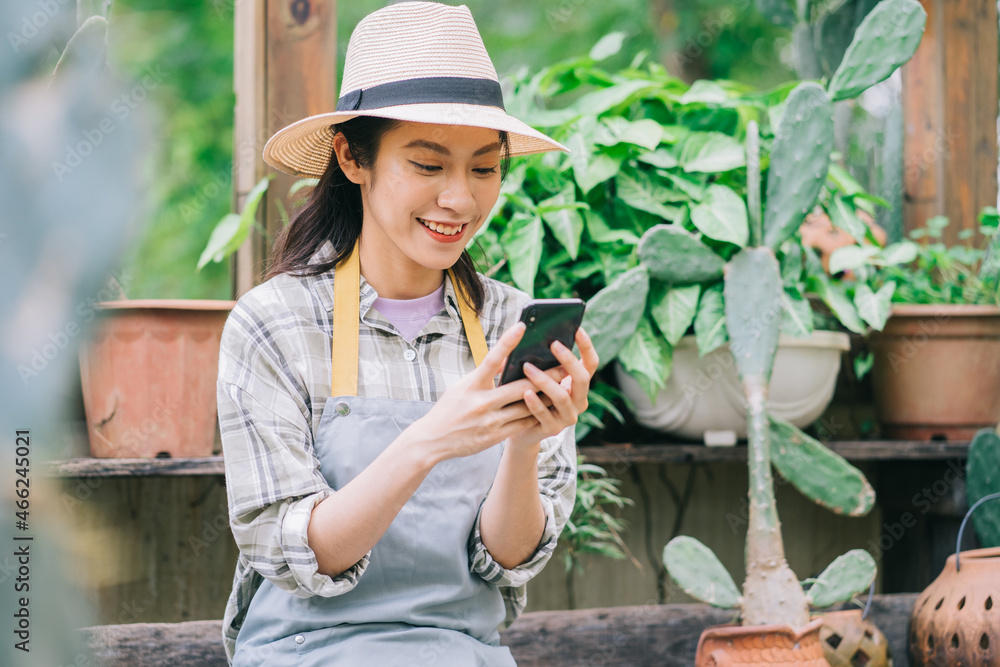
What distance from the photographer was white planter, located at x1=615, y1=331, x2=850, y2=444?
2.06 meters

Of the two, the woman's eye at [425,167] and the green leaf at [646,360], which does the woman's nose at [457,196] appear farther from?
the green leaf at [646,360]

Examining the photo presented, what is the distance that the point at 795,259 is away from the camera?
211cm

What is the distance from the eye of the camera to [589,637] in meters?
2.03

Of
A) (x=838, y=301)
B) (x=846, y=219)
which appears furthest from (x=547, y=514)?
(x=846, y=219)

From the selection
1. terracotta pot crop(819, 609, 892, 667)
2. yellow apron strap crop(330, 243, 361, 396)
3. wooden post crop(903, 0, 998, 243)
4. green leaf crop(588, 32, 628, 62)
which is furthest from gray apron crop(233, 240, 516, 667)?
wooden post crop(903, 0, 998, 243)

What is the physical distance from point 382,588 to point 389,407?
26cm

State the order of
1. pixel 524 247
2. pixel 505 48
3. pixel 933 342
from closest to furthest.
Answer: pixel 524 247
pixel 933 342
pixel 505 48

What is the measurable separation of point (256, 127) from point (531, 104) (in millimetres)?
687

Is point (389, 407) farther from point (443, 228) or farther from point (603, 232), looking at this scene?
point (603, 232)

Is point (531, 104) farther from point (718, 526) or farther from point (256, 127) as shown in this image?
point (718, 526)

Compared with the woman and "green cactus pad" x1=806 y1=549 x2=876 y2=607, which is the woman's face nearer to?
the woman

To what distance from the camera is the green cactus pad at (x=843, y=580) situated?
5.96ft

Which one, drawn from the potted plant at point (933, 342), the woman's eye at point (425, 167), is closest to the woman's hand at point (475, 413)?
the woman's eye at point (425, 167)

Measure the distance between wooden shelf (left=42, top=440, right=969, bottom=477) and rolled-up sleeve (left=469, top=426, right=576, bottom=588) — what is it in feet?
2.04
